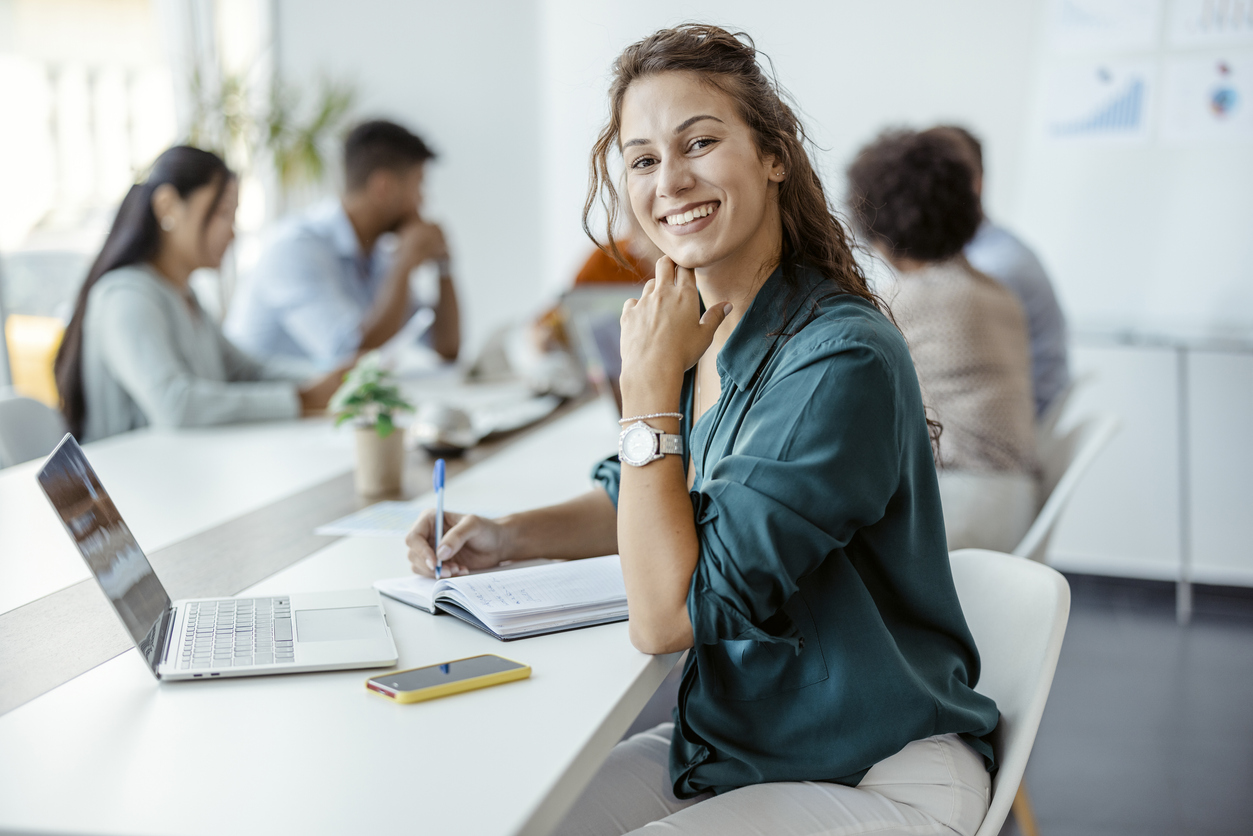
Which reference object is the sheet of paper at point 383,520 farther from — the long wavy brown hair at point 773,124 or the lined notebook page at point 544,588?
the long wavy brown hair at point 773,124

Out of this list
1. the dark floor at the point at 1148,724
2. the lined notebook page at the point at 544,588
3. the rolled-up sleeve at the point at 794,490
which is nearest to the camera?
the rolled-up sleeve at the point at 794,490

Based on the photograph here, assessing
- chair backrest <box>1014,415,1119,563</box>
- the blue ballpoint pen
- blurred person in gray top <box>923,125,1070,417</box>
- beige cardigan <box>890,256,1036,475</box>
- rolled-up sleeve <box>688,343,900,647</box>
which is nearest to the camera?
rolled-up sleeve <box>688,343,900,647</box>

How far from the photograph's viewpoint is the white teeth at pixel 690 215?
1.24 m

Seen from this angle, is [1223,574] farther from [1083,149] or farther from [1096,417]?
[1096,417]

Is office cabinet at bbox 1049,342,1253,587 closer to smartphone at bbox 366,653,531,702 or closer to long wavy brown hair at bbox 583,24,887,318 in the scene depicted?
long wavy brown hair at bbox 583,24,887,318

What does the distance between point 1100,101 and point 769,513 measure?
→ 3.26 meters

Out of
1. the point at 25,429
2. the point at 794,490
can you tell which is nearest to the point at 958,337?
the point at 794,490

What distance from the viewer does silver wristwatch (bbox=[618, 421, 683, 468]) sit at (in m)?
1.08

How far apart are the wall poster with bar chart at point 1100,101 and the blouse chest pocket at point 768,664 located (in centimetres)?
316

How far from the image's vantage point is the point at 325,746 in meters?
0.90

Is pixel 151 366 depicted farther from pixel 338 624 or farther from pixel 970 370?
pixel 970 370

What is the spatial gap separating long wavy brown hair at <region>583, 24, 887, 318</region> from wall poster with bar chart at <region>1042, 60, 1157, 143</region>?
275cm

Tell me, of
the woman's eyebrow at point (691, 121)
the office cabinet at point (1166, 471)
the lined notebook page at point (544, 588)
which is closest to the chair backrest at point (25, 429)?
the lined notebook page at point (544, 588)

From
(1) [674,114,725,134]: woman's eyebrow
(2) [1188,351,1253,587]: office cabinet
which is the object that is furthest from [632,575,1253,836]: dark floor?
(1) [674,114,725,134]: woman's eyebrow
